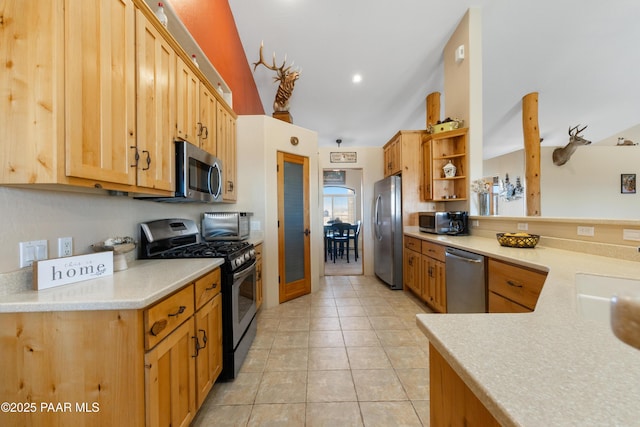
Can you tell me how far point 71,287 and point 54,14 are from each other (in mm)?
1078

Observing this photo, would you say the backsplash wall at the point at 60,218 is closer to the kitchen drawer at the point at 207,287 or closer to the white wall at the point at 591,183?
the kitchen drawer at the point at 207,287

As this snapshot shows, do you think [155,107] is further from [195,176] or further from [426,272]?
[426,272]

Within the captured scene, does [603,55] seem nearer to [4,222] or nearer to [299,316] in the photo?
[299,316]

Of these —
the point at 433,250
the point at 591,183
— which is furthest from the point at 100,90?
the point at 591,183

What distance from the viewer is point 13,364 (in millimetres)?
896

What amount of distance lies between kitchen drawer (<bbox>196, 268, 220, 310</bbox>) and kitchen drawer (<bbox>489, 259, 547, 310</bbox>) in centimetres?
193

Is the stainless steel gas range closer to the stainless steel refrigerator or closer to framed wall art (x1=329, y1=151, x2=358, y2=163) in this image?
the stainless steel refrigerator

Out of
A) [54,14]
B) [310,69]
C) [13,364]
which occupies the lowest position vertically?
[13,364]

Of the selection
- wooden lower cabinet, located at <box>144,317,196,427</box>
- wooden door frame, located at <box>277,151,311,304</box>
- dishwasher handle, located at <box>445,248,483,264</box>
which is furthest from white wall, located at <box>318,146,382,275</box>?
wooden lower cabinet, located at <box>144,317,196,427</box>

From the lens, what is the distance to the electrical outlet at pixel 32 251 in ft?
3.39

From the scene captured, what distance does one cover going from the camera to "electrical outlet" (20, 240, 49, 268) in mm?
1034

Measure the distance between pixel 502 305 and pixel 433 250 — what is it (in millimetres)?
1109

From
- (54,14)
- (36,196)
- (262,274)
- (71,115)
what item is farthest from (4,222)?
(262,274)

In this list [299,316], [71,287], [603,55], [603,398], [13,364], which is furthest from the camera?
[603,55]
